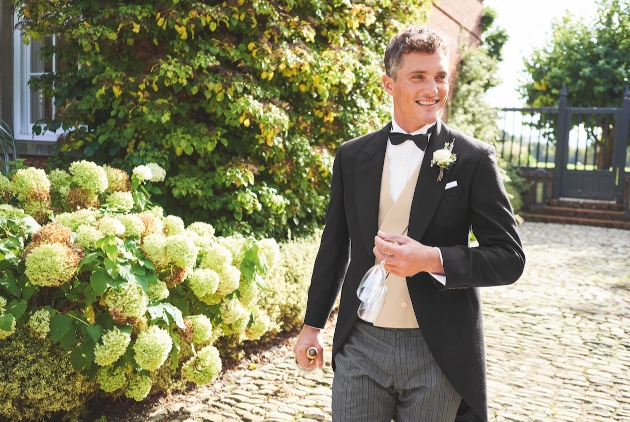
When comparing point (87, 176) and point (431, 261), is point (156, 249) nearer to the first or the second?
point (87, 176)

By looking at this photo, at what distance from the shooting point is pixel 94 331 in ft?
→ 12.0

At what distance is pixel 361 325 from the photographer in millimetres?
2260

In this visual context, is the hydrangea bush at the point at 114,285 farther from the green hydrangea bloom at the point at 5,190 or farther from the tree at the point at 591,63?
the tree at the point at 591,63

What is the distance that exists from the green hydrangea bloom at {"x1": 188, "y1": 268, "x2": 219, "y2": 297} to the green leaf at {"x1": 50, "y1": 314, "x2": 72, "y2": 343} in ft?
2.78

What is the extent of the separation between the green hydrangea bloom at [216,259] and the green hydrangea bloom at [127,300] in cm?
74

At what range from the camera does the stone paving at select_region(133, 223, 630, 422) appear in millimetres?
4633

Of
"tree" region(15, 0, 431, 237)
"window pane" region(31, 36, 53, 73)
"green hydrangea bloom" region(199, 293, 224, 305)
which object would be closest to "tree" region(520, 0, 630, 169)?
"tree" region(15, 0, 431, 237)

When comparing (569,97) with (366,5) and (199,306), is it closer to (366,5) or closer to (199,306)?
(366,5)

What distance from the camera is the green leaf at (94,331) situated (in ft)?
12.0

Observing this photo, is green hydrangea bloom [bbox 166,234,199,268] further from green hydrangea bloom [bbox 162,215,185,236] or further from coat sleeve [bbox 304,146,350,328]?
coat sleeve [bbox 304,146,350,328]

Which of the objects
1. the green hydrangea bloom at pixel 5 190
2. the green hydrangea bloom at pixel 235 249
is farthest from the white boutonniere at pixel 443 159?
the green hydrangea bloom at pixel 5 190

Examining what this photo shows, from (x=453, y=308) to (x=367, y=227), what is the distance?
38cm

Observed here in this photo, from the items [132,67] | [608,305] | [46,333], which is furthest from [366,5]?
[46,333]

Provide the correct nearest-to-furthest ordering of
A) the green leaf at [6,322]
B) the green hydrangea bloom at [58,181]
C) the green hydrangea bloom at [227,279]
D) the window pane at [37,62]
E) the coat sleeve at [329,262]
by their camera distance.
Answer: the coat sleeve at [329,262] → the green leaf at [6,322] → the green hydrangea bloom at [227,279] → the green hydrangea bloom at [58,181] → the window pane at [37,62]
